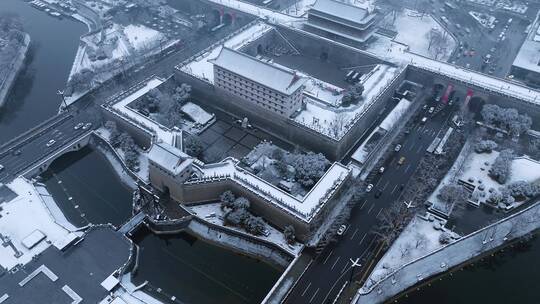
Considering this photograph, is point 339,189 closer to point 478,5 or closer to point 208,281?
point 208,281

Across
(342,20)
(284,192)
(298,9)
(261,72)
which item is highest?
(342,20)

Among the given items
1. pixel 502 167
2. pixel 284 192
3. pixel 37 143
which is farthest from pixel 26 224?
pixel 502 167

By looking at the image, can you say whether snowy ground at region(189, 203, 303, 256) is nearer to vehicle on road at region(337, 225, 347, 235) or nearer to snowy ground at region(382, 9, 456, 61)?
vehicle on road at region(337, 225, 347, 235)

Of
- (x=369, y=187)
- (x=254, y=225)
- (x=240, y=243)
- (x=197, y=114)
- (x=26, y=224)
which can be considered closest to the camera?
(x=26, y=224)

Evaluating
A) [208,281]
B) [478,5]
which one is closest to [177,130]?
[208,281]

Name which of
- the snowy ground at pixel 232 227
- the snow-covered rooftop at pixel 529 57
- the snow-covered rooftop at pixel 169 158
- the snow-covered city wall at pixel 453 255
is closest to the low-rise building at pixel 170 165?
the snow-covered rooftop at pixel 169 158

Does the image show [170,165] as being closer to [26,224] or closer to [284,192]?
[284,192]

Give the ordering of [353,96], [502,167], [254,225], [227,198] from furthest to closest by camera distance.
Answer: [353,96] < [502,167] < [227,198] < [254,225]

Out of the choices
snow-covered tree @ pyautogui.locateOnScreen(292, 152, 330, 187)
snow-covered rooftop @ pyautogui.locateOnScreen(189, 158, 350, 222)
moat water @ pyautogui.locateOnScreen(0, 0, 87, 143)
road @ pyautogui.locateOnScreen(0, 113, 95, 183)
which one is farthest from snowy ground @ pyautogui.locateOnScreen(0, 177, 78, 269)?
snow-covered tree @ pyautogui.locateOnScreen(292, 152, 330, 187)
